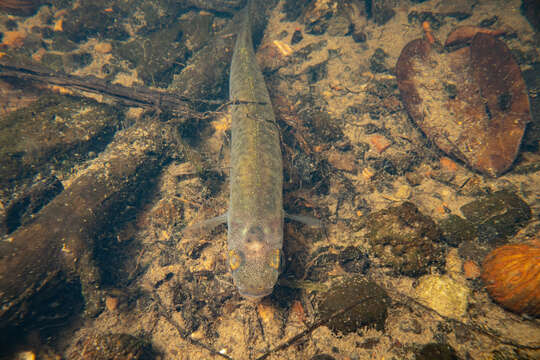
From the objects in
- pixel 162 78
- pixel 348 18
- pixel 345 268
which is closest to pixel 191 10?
pixel 162 78

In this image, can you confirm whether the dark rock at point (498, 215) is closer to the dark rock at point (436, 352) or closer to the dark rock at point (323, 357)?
the dark rock at point (436, 352)

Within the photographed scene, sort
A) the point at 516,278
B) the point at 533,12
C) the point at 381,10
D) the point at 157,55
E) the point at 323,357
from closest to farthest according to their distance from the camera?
1. the point at 516,278
2. the point at 323,357
3. the point at 533,12
4. the point at 157,55
5. the point at 381,10

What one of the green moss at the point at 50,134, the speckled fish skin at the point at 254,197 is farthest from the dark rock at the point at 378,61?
the green moss at the point at 50,134

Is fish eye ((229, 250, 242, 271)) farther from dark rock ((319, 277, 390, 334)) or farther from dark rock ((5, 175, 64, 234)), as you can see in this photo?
dark rock ((5, 175, 64, 234))

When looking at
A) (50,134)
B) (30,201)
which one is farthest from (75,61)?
(30,201)

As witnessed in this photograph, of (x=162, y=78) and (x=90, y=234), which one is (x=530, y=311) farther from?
(x=162, y=78)

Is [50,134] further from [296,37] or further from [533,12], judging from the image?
[533,12]
